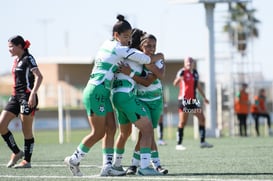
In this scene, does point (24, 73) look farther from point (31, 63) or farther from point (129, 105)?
point (129, 105)

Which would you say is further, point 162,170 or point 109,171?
point 162,170

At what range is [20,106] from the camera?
13922 mm

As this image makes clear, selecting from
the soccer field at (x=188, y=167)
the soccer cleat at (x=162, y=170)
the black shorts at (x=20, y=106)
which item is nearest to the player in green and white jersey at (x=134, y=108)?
the soccer cleat at (x=162, y=170)

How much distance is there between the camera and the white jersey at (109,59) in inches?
452

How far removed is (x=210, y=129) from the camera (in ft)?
95.4

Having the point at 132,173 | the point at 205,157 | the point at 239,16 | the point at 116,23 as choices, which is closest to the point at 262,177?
the point at 132,173

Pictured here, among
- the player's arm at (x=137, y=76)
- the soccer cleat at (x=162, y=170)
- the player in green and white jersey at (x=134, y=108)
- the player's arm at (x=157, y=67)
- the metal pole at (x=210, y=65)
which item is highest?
the metal pole at (x=210, y=65)

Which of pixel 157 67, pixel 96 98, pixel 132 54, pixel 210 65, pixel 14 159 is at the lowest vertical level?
pixel 14 159

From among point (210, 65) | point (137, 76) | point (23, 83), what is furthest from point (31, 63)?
point (210, 65)

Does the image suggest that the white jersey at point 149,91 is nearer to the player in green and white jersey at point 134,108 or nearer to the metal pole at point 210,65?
the player in green and white jersey at point 134,108

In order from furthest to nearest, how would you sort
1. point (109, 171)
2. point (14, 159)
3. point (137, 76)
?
point (14, 159), point (137, 76), point (109, 171)

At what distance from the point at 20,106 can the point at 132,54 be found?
3096 millimetres

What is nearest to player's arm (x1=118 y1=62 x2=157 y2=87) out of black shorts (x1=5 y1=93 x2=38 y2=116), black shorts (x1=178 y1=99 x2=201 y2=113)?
black shorts (x1=5 y1=93 x2=38 y2=116)

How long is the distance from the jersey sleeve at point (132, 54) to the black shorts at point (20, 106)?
2.63 metres
